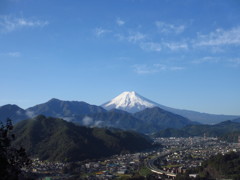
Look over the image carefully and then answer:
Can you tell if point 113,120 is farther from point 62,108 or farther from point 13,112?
point 13,112

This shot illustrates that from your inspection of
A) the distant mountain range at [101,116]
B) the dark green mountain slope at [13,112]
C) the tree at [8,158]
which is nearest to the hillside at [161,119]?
the distant mountain range at [101,116]

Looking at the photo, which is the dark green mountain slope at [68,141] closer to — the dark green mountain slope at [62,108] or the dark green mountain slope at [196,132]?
the dark green mountain slope at [196,132]

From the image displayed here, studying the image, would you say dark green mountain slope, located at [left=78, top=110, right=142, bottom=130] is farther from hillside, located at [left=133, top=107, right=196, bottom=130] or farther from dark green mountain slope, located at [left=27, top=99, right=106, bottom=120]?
A: dark green mountain slope, located at [left=27, top=99, right=106, bottom=120]

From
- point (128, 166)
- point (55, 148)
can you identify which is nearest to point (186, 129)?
point (55, 148)

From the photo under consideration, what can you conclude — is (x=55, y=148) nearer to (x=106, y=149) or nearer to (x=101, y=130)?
(x=106, y=149)

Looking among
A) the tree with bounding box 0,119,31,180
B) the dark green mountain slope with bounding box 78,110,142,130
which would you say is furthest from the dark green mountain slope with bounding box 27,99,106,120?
the tree with bounding box 0,119,31,180

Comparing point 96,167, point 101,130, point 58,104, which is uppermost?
point 58,104
